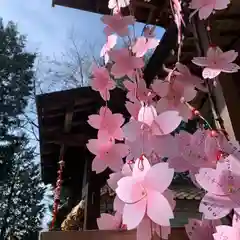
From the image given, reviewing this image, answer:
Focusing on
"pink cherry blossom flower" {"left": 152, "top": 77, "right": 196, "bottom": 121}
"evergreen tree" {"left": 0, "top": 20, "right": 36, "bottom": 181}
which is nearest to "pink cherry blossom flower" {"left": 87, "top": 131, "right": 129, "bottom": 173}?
"pink cherry blossom flower" {"left": 152, "top": 77, "right": 196, "bottom": 121}

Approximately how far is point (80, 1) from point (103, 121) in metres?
1.12

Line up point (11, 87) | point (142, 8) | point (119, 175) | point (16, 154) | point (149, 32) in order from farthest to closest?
point (11, 87) < point (16, 154) < point (142, 8) < point (149, 32) < point (119, 175)

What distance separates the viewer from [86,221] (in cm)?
241

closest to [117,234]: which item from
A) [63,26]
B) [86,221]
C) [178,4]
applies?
[178,4]

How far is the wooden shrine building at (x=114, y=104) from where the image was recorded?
0.71 metres

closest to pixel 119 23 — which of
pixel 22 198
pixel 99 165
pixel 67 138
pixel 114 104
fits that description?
pixel 99 165

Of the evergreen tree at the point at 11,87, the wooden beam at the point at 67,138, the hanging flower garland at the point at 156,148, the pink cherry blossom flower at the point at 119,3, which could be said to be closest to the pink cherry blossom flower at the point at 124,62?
the hanging flower garland at the point at 156,148

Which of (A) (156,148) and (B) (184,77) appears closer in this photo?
(A) (156,148)

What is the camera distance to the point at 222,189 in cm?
40

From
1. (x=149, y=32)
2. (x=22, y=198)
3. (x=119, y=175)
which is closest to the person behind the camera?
(x=119, y=175)

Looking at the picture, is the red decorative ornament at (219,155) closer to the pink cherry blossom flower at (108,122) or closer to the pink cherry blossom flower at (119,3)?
the pink cherry blossom flower at (108,122)

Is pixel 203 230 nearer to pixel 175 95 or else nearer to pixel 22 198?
pixel 175 95

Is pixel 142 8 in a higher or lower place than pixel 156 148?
higher

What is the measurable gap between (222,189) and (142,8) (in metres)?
1.14
